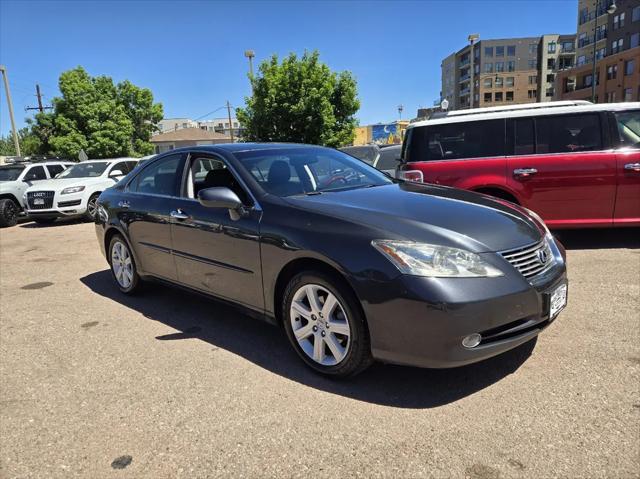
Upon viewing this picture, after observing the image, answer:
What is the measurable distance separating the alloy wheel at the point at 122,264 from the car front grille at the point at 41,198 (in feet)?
27.2

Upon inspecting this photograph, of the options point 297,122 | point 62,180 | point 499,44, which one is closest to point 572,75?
point 499,44

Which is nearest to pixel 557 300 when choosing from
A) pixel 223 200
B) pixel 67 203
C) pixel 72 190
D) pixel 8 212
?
pixel 223 200

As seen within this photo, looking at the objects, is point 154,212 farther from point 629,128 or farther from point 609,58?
point 609,58

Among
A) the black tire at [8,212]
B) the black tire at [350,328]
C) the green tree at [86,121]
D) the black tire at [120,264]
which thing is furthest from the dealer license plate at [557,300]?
the green tree at [86,121]

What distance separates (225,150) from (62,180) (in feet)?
35.6

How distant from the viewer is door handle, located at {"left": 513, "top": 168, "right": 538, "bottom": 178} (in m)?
6.25

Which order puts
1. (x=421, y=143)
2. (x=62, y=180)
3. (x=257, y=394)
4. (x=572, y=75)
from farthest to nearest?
(x=572, y=75) < (x=62, y=180) < (x=421, y=143) < (x=257, y=394)

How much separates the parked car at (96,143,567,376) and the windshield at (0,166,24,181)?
483 inches

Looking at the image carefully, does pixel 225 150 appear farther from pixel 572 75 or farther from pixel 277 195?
pixel 572 75

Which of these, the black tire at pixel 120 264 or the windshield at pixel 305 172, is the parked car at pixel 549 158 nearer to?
the windshield at pixel 305 172

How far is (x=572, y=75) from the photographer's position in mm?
61594

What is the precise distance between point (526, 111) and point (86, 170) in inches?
465

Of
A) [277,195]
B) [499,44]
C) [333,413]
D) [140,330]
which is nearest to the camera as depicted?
[333,413]

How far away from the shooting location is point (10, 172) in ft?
47.0
